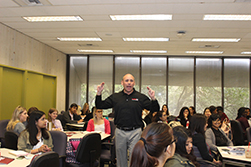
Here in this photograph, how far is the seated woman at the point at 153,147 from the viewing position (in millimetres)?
1563

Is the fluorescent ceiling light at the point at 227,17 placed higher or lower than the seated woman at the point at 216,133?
→ higher

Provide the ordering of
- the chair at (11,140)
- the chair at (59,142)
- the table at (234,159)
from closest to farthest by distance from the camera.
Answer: the table at (234,159), the chair at (59,142), the chair at (11,140)

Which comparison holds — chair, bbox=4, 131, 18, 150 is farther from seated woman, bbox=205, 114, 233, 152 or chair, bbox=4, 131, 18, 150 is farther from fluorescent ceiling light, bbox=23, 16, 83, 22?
seated woman, bbox=205, 114, 233, 152

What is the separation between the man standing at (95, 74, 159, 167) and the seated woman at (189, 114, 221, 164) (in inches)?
25.8

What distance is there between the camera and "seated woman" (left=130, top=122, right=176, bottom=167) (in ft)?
5.13

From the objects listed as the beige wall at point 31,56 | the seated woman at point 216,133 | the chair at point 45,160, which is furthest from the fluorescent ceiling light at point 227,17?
the beige wall at point 31,56

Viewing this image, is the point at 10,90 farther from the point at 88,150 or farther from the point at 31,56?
the point at 88,150

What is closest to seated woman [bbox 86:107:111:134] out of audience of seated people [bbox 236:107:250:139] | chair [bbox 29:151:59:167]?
chair [bbox 29:151:59:167]

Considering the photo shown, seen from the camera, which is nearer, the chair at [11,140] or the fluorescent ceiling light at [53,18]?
the chair at [11,140]

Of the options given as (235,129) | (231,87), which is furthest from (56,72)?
(231,87)

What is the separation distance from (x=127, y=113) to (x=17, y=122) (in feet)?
8.54

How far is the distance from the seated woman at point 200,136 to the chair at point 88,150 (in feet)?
4.98

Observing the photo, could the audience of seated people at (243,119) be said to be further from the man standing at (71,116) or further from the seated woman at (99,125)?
the man standing at (71,116)

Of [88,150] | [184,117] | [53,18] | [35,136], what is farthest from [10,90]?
[184,117]
